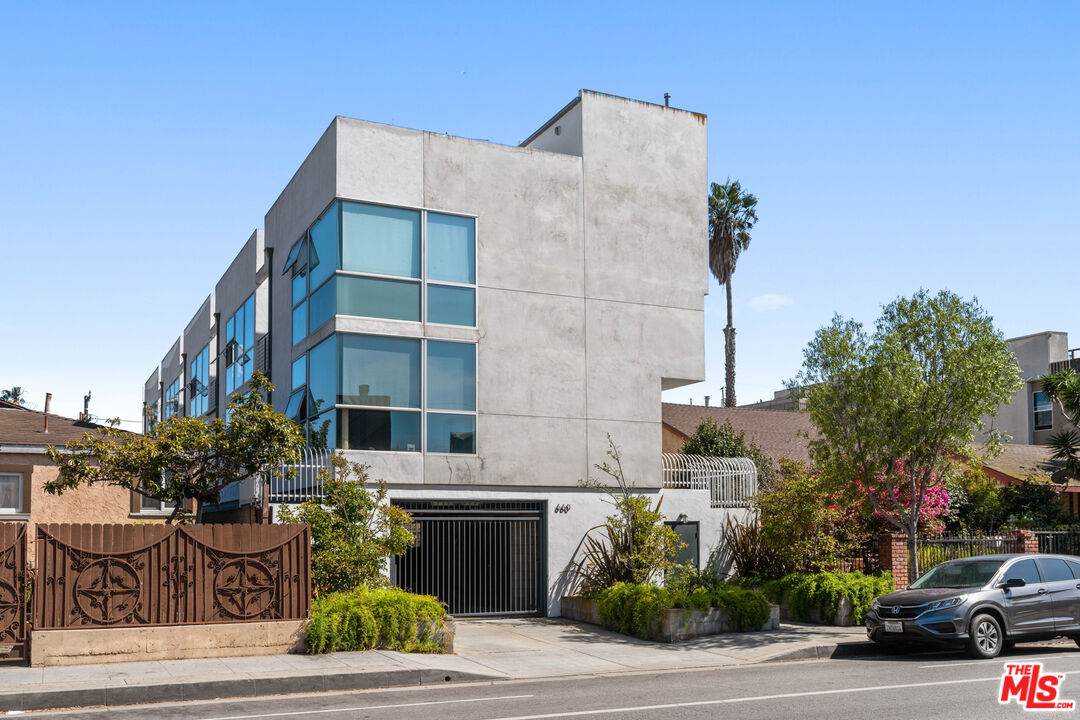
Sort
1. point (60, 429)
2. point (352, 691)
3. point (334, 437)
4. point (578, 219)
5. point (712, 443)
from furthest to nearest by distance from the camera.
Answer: point (712, 443) → point (60, 429) → point (578, 219) → point (334, 437) → point (352, 691)

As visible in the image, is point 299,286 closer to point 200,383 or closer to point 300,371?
point 300,371

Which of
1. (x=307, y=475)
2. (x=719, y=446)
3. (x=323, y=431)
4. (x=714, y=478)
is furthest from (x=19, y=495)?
(x=719, y=446)

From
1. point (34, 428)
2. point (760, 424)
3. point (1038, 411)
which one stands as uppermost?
point (1038, 411)

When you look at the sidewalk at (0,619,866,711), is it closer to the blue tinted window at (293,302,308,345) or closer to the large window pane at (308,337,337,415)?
the large window pane at (308,337,337,415)

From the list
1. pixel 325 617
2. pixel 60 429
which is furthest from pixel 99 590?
pixel 60 429

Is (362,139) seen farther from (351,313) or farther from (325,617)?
(325,617)

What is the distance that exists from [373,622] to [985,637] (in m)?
9.02

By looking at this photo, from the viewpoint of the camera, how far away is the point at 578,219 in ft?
71.9

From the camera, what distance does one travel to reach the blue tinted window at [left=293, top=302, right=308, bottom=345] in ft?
71.3

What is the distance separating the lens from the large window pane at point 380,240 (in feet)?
65.3

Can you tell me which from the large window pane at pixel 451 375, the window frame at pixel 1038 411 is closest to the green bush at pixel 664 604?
the large window pane at pixel 451 375

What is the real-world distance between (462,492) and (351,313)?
4.05 m

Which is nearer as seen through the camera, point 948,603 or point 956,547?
point 948,603

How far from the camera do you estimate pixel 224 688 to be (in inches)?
499
